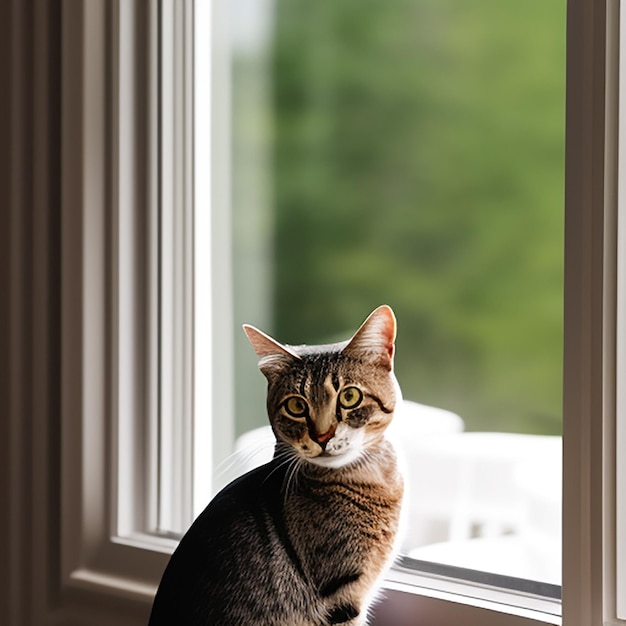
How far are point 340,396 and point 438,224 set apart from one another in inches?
11.3

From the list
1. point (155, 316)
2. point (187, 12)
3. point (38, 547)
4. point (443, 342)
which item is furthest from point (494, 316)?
point (38, 547)

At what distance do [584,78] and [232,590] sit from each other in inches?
20.7

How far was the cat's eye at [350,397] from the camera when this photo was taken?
2.53 feet

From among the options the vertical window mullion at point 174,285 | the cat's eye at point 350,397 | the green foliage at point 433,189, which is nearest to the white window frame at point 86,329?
the vertical window mullion at point 174,285

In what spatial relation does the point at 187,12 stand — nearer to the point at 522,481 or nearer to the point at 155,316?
the point at 155,316

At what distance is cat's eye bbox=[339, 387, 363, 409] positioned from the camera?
0.77m

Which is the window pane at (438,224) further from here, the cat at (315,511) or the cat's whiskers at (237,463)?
the cat at (315,511)

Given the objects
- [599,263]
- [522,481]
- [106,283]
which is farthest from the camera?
[106,283]

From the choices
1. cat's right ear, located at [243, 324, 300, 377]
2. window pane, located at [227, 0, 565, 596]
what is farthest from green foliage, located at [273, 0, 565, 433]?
cat's right ear, located at [243, 324, 300, 377]

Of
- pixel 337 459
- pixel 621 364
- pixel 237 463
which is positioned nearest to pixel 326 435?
pixel 337 459

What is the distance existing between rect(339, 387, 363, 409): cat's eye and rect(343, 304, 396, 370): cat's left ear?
3 centimetres

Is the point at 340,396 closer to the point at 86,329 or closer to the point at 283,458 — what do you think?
the point at 283,458

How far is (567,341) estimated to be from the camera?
2.42 ft

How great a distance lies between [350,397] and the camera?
776 mm
